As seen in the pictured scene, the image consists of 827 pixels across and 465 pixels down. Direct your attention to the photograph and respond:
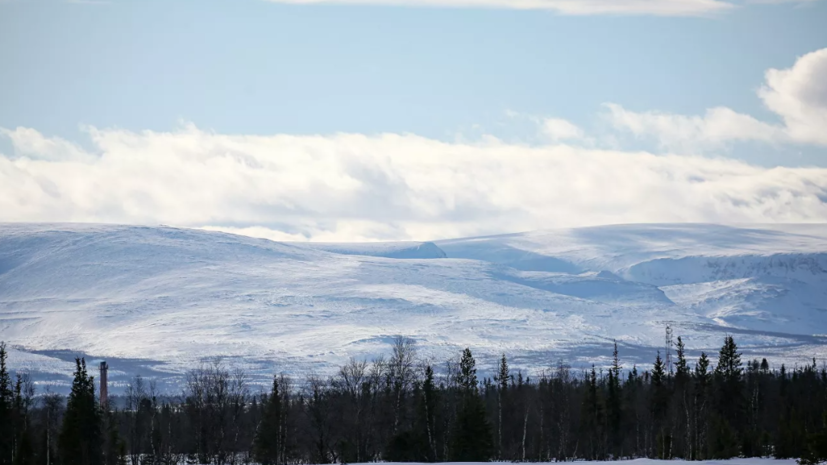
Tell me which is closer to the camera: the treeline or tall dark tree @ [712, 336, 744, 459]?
the treeline

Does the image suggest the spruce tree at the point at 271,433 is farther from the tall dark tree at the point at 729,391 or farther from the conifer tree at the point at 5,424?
the tall dark tree at the point at 729,391

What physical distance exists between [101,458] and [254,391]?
414 ft

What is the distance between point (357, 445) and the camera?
245 feet

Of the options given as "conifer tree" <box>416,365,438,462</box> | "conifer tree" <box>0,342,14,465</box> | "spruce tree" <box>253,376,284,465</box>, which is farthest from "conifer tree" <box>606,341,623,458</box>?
"conifer tree" <box>0,342,14,465</box>

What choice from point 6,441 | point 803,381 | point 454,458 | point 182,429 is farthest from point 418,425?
point 803,381

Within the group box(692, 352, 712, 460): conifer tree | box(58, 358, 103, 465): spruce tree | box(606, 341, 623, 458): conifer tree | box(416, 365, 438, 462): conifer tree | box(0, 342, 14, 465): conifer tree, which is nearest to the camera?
box(0, 342, 14, 465): conifer tree

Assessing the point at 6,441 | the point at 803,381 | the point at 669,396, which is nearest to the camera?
the point at 6,441

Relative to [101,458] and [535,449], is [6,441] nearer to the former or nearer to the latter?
[101,458]

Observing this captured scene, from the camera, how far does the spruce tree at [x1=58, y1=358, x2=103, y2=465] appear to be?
66062mm

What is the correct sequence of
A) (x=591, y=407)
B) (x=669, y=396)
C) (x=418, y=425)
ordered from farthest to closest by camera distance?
(x=669, y=396) < (x=591, y=407) < (x=418, y=425)

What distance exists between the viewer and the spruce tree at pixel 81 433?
66.1m

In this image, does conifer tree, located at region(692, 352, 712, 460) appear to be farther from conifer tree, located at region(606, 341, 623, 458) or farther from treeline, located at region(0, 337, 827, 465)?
conifer tree, located at region(606, 341, 623, 458)

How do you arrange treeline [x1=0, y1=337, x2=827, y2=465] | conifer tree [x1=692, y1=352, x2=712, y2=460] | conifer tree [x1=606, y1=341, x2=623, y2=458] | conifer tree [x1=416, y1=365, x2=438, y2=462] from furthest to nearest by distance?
1. conifer tree [x1=606, y1=341, x2=623, y2=458]
2. conifer tree [x1=692, y1=352, x2=712, y2=460]
3. conifer tree [x1=416, y1=365, x2=438, y2=462]
4. treeline [x1=0, y1=337, x2=827, y2=465]

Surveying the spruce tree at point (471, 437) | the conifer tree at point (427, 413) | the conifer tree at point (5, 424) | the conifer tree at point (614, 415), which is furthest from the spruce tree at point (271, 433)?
the conifer tree at point (614, 415)
